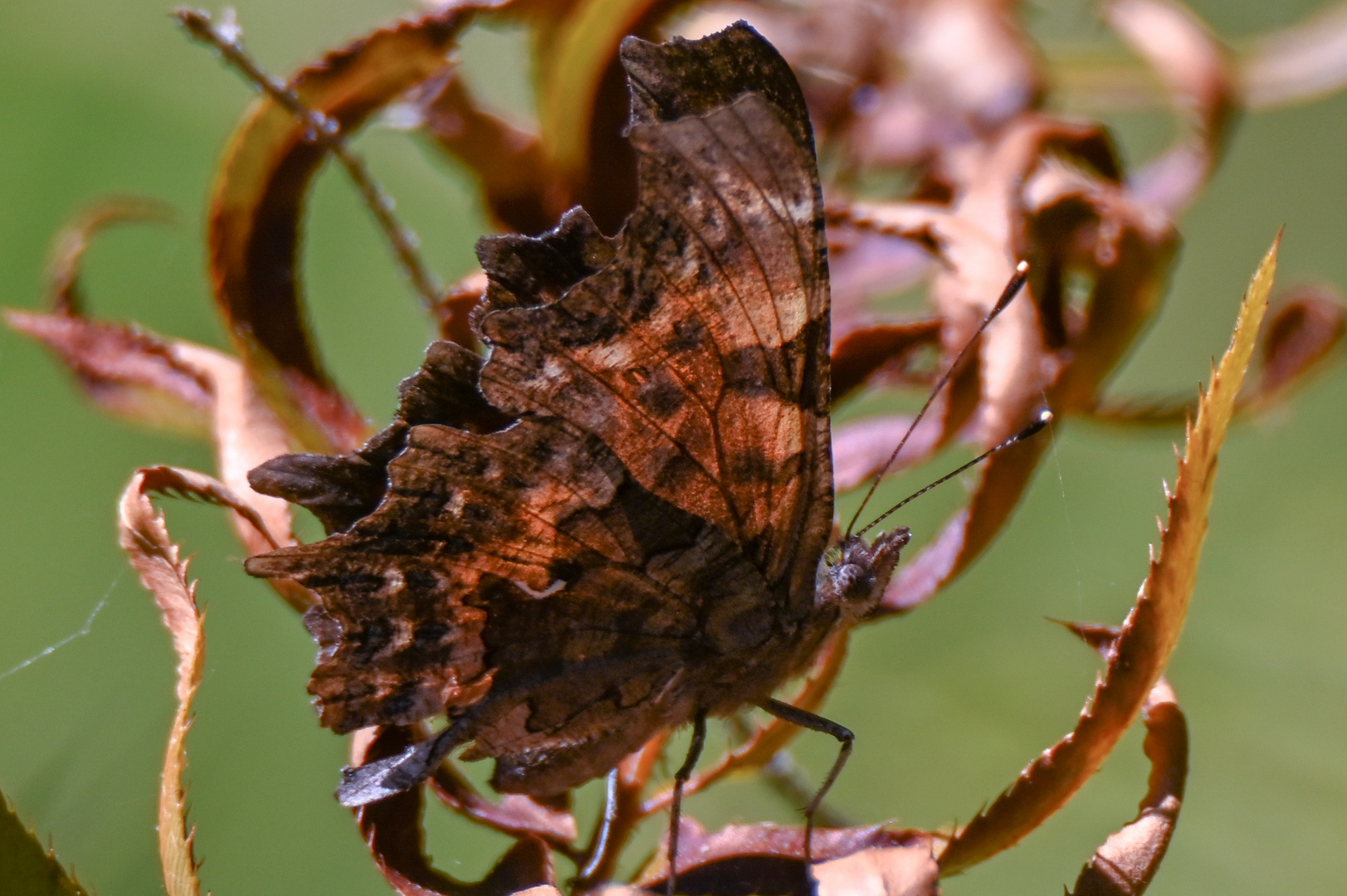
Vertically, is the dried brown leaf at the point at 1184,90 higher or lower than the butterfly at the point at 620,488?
higher

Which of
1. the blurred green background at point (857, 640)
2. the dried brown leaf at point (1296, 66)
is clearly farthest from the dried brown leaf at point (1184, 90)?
the blurred green background at point (857, 640)

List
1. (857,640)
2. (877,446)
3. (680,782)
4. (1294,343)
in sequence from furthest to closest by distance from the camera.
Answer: (857,640)
(1294,343)
(877,446)
(680,782)

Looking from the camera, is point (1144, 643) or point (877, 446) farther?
point (877, 446)

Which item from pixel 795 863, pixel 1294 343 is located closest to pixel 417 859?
pixel 795 863

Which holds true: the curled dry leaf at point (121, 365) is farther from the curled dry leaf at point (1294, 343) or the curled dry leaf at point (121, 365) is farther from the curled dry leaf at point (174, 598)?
the curled dry leaf at point (1294, 343)

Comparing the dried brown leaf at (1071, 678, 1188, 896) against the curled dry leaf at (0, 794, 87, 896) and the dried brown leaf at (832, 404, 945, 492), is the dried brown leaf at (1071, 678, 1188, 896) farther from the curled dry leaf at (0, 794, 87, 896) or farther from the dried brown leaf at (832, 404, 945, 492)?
the curled dry leaf at (0, 794, 87, 896)

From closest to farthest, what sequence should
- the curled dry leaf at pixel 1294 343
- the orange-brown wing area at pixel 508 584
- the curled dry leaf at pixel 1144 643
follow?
the curled dry leaf at pixel 1144 643, the orange-brown wing area at pixel 508 584, the curled dry leaf at pixel 1294 343

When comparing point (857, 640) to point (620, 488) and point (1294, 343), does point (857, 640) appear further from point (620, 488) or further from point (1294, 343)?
point (620, 488)

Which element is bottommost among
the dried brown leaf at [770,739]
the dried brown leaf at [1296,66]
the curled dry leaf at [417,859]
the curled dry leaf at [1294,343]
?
the curled dry leaf at [417,859]
